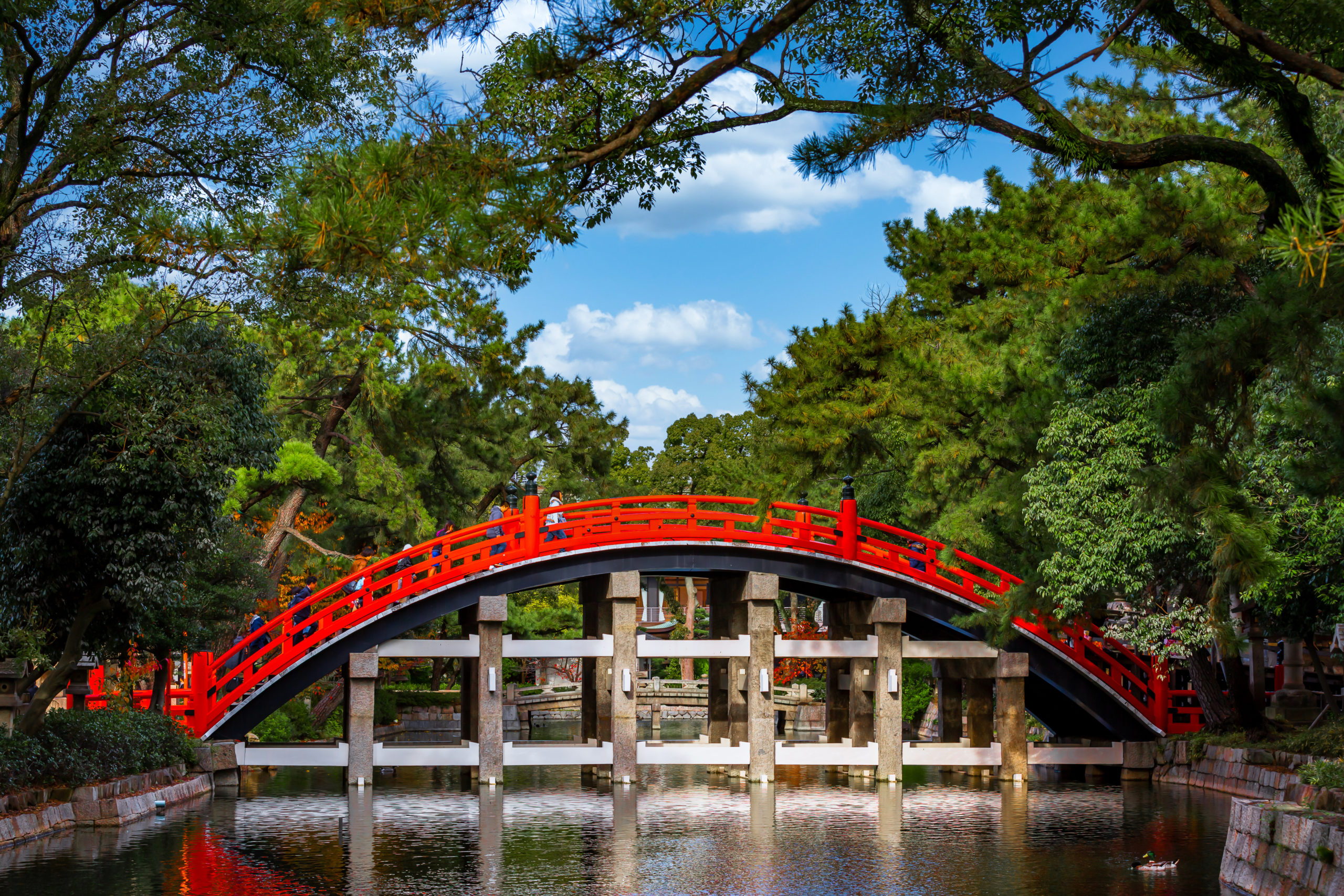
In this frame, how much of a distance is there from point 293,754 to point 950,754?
12.2 metres

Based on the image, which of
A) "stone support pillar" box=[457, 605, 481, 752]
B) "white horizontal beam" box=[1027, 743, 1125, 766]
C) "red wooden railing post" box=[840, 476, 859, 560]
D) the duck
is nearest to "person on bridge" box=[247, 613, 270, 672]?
"stone support pillar" box=[457, 605, 481, 752]

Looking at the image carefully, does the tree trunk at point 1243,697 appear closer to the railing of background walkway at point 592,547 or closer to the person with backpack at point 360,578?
the railing of background walkway at point 592,547

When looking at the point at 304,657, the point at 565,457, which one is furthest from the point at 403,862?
the point at 565,457

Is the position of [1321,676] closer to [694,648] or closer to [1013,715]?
[1013,715]

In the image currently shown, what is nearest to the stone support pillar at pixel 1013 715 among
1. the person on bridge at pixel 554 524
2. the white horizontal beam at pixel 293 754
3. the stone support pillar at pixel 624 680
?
the stone support pillar at pixel 624 680

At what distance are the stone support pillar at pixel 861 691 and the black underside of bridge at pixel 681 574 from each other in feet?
1.70

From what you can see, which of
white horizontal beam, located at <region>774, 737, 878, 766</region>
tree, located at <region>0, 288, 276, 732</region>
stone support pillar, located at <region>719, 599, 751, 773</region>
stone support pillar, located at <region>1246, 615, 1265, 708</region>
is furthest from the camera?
stone support pillar, located at <region>719, 599, 751, 773</region>

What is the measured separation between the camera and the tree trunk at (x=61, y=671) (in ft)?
53.1

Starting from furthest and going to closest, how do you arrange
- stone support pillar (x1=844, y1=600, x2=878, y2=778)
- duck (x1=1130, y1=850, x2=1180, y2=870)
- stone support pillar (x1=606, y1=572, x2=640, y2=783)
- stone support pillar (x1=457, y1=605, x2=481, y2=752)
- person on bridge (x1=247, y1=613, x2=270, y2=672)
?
1. stone support pillar (x1=844, y1=600, x2=878, y2=778)
2. stone support pillar (x1=457, y1=605, x2=481, y2=752)
3. stone support pillar (x1=606, y1=572, x2=640, y2=783)
4. person on bridge (x1=247, y1=613, x2=270, y2=672)
5. duck (x1=1130, y1=850, x2=1180, y2=870)

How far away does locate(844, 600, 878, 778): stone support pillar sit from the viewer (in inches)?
977

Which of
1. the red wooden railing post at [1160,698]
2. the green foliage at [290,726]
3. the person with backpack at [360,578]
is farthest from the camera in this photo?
the green foliage at [290,726]

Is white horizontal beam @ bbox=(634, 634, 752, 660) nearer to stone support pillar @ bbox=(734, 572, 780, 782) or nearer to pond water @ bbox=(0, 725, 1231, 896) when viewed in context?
stone support pillar @ bbox=(734, 572, 780, 782)

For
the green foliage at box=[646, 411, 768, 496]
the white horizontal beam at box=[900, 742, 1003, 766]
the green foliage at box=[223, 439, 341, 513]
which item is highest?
the green foliage at box=[646, 411, 768, 496]

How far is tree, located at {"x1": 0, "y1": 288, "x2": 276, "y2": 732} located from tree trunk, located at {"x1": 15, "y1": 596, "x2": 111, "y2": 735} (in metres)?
0.02
